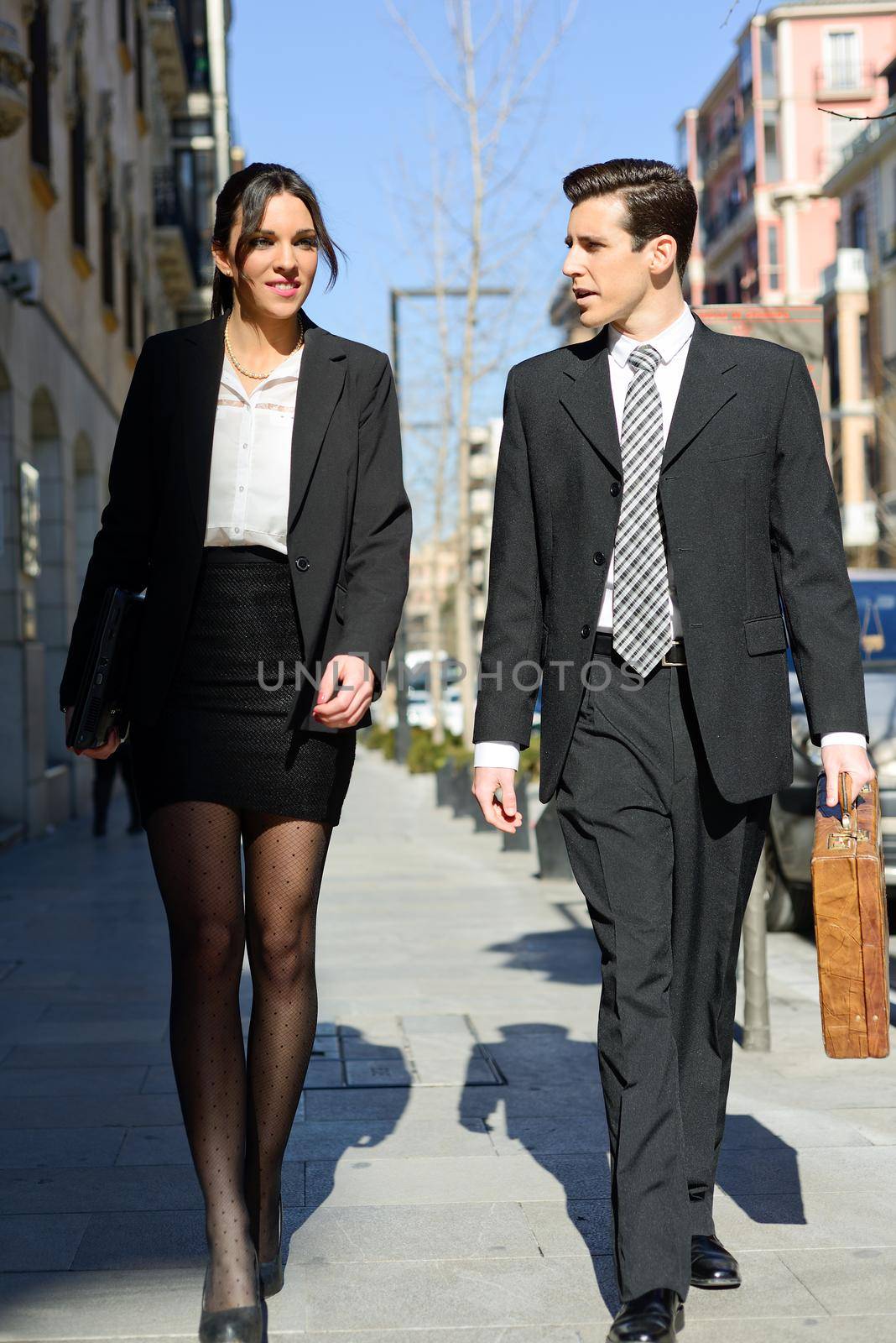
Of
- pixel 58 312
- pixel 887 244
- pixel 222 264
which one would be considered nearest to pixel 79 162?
pixel 58 312

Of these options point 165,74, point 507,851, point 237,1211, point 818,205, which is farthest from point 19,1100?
point 818,205

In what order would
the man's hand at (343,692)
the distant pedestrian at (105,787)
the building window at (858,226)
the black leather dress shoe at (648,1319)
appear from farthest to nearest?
the building window at (858,226)
the distant pedestrian at (105,787)
the man's hand at (343,692)
the black leather dress shoe at (648,1319)

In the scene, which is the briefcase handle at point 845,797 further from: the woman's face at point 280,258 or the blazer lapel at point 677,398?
the woman's face at point 280,258

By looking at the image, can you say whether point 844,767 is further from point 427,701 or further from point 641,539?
point 427,701

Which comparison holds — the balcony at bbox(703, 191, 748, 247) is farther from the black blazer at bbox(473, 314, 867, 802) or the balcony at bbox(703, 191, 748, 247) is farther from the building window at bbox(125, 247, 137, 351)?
the black blazer at bbox(473, 314, 867, 802)

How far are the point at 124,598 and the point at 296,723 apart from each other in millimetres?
421

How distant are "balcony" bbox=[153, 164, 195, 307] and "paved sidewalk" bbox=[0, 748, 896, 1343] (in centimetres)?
2551

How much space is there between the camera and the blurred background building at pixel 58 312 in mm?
15289

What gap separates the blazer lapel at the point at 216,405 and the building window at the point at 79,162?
1718 cm

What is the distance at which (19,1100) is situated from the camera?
5.29m

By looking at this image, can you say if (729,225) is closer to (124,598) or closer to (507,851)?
(507,851)

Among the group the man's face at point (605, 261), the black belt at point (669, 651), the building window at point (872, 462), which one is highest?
the building window at point (872, 462)

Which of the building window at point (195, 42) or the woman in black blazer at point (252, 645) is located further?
the building window at point (195, 42)

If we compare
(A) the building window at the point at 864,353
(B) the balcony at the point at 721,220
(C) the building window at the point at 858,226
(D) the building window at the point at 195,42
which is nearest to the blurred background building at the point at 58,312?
(D) the building window at the point at 195,42
